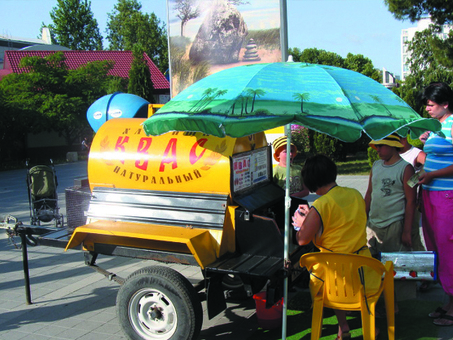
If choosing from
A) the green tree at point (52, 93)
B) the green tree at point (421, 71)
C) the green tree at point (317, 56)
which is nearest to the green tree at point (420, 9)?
the green tree at point (421, 71)

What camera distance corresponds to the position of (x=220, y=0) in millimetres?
9492

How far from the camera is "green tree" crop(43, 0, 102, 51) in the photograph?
5519 cm

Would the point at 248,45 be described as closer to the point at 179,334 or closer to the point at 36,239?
the point at 36,239

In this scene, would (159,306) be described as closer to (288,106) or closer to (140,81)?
(288,106)

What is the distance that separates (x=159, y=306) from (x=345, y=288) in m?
1.48

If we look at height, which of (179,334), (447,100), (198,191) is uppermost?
(447,100)

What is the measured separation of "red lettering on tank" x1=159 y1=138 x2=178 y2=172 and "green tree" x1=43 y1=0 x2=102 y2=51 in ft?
188

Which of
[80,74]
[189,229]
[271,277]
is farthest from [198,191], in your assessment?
[80,74]

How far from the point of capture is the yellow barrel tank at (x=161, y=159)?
3799 mm

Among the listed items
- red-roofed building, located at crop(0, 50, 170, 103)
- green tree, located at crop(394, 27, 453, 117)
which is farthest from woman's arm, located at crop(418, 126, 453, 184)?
red-roofed building, located at crop(0, 50, 170, 103)

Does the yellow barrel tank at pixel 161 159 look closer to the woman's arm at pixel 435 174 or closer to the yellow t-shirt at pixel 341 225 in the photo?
the yellow t-shirt at pixel 341 225

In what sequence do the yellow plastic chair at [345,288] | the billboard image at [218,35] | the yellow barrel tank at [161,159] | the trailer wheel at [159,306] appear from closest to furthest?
1. the yellow plastic chair at [345,288]
2. the trailer wheel at [159,306]
3. the yellow barrel tank at [161,159]
4. the billboard image at [218,35]

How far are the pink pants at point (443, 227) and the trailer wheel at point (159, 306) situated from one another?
7.19 feet

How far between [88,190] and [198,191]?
155 centimetres
